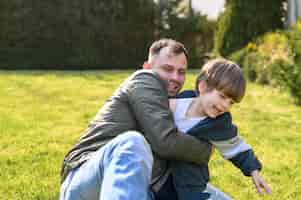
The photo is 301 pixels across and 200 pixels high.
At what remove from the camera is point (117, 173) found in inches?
75.2

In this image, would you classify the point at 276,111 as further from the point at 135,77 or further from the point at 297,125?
the point at 135,77

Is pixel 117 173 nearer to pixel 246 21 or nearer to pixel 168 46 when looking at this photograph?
pixel 168 46

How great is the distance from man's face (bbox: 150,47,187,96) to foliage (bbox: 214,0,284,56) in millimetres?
9984

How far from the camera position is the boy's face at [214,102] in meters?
2.24

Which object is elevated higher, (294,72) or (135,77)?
(135,77)

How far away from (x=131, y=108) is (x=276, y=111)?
16.7 feet

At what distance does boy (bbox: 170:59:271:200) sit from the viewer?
2250 millimetres

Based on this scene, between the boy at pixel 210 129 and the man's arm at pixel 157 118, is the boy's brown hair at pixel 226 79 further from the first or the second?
the man's arm at pixel 157 118

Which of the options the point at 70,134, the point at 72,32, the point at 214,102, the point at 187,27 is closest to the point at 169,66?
the point at 214,102

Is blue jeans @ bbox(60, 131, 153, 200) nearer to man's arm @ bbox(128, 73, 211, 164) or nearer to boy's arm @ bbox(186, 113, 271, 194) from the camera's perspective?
man's arm @ bbox(128, 73, 211, 164)

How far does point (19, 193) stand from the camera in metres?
3.35

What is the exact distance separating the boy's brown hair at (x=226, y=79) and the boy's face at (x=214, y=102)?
19 mm

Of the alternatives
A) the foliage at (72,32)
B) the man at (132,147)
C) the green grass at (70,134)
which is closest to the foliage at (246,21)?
the green grass at (70,134)

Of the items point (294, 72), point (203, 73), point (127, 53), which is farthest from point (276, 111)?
point (127, 53)
